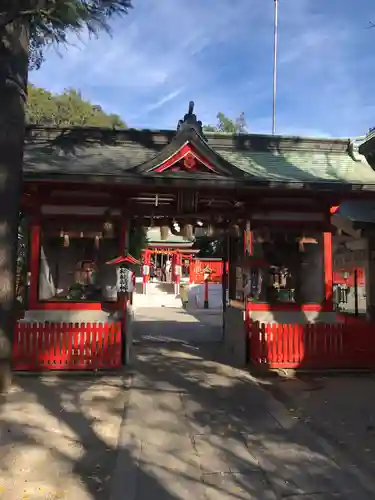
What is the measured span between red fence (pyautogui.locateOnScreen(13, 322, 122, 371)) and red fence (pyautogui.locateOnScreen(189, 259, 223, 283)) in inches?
853

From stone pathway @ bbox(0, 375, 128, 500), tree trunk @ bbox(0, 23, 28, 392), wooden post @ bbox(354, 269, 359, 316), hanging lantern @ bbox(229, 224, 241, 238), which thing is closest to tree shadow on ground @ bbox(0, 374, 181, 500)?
stone pathway @ bbox(0, 375, 128, 500)

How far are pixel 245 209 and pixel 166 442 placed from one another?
237 inches

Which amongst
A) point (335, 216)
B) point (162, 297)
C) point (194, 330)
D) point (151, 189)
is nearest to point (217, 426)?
point (151, 189)

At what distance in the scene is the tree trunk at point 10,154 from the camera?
6020 millimetres

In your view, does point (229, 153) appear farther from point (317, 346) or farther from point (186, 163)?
point (317, 346)

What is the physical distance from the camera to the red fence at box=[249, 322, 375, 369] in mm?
8688

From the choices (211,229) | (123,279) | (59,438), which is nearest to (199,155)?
(211,229)

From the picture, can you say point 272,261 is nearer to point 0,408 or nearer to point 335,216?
point 335,216

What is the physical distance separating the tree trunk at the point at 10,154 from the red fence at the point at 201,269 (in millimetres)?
23986

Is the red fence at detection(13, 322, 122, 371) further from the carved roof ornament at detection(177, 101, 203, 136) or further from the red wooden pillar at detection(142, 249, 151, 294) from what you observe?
the red wooden pillar at detection(142, 249, 151, 294)

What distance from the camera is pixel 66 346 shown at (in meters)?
8.42

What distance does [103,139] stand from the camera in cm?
1107

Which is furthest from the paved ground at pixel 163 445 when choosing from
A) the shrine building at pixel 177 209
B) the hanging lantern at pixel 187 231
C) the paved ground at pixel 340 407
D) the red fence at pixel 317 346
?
the hanging lantern at pixel 187 231

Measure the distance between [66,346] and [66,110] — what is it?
3889cm
